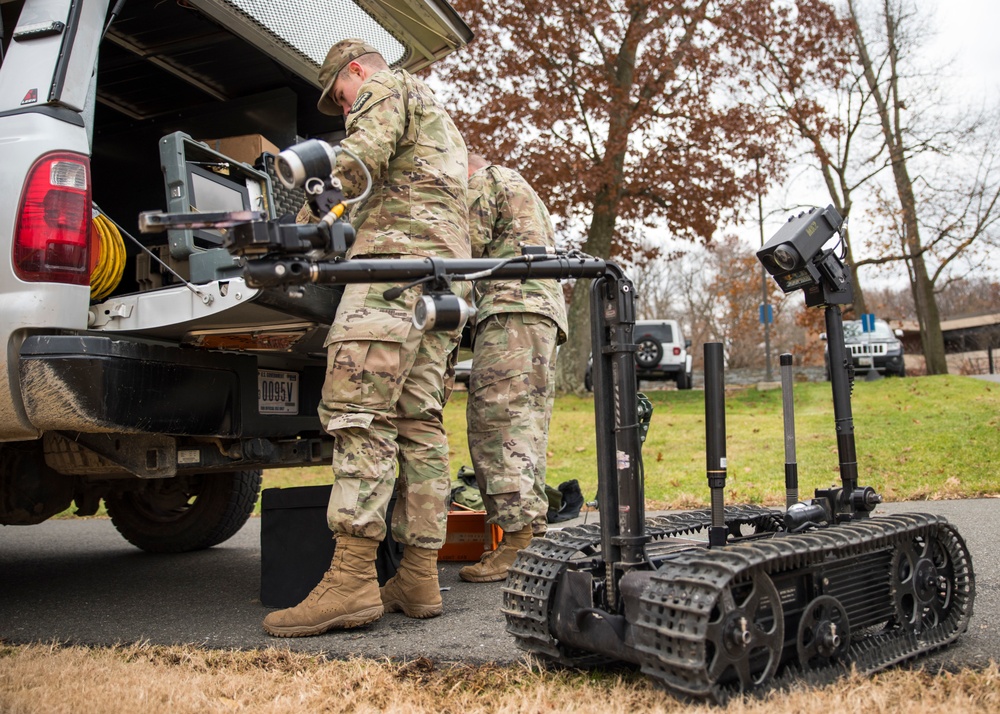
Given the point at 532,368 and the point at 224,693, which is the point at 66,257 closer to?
the point at 224,693

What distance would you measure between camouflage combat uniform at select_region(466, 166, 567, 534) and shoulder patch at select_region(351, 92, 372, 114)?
1215 mm

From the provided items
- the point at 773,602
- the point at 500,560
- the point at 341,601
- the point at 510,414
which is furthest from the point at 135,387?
the point at 773,602

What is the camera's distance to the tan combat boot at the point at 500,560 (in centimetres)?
429

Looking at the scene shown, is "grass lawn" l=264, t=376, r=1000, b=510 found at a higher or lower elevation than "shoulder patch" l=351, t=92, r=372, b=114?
lower

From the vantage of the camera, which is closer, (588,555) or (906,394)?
(588,555)

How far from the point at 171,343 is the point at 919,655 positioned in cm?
290

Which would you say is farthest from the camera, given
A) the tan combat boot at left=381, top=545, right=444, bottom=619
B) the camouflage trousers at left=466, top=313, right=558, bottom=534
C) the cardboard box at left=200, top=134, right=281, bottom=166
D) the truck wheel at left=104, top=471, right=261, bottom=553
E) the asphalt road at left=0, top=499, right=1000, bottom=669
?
the truck wheel at left=104, top=471, right=261, bottom=553

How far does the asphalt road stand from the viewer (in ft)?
10.1

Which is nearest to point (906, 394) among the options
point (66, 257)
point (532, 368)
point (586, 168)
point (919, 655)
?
point (586, 168)

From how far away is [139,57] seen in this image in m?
4.83

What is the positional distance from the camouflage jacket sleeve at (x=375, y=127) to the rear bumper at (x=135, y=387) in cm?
98

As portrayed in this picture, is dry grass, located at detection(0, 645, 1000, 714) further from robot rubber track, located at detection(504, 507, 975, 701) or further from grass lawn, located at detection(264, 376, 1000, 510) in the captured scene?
grass lawn, located at detection(264, 376, 1000, 510)

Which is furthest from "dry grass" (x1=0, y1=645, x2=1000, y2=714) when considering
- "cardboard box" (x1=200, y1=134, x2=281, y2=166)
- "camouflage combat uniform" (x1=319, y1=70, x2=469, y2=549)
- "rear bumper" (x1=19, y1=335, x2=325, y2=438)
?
"cardboard box" (x1=200, y1=134, x2=281, y2=166)

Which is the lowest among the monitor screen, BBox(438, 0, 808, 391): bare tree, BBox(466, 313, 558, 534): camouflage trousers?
BBox(466, 313, 558, 534): camouflage trousers
